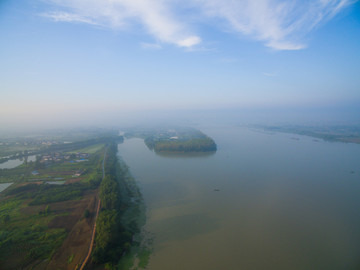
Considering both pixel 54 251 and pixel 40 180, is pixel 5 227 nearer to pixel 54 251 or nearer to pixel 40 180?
pixel 54 251

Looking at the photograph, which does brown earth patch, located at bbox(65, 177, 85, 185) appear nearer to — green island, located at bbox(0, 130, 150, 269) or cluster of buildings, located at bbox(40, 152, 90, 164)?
green island, located at bbox(0, 130, 150, 269)

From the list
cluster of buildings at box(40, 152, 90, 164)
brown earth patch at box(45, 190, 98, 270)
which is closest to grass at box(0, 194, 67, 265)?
brown earth patch at box(45, 190, 98, 270)

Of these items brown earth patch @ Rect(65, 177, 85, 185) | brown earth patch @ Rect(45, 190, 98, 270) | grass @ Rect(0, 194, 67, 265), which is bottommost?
brown earth patch @ Rect(65, 177, 85, 185)

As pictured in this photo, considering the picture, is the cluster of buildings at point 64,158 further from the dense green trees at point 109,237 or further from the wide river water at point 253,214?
the dense green trees at point 109,237

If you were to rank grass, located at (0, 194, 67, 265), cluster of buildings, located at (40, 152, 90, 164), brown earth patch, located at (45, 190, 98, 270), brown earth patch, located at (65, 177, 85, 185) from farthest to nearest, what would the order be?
cluster of buildings, located at (40, 152, 90, 164) < brown earth patch, located at (65, 177, 85, 185) < grass, located at (0, 194, 67, 265) < brown earth patch, located at (45, 190, 98, 270)

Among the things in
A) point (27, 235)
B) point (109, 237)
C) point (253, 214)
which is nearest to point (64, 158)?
point (27, 235)

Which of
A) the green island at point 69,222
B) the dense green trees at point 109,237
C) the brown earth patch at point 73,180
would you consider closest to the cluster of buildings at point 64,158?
the green island at point 69,222

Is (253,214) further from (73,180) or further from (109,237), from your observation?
(73,180)

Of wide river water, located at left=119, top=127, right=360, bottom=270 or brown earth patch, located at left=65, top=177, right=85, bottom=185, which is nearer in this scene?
wide river water, located at left=119, top=127, right=360, bottom=270
